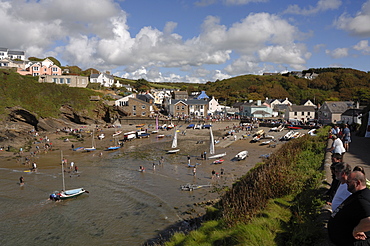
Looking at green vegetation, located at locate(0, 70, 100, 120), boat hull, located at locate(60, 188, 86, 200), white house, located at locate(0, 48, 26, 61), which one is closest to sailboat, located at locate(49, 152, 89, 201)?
boat hull, located at locate(60, 188, 86, 200)

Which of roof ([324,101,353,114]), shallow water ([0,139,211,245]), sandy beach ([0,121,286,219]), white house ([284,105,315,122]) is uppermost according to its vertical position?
roof ([324,101,353,114])

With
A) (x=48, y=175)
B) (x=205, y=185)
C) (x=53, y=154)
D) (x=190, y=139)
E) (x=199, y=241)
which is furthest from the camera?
(x=190, y=139)

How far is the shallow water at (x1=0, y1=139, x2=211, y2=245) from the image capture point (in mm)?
15086

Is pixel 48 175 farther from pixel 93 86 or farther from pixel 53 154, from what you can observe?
pixel 93 86

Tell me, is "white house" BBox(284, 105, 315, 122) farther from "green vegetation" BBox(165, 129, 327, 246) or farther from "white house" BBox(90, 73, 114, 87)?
"white house" BBox(90, 73, 114, 87)

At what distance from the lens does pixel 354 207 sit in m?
4.21

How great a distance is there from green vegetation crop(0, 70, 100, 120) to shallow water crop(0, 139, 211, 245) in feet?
95.7

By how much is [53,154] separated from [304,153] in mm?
34650

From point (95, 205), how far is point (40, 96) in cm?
5308

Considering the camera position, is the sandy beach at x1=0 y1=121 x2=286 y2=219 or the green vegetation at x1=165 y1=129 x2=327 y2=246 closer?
the green vegetation at x1=165 y1=129 x2=327 y2=246

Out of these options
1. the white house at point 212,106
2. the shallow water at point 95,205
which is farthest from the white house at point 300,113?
the shallow water at point 95,205

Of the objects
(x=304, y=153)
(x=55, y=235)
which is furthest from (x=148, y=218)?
(x=304, y=153)

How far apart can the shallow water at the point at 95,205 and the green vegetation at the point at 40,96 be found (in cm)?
2916

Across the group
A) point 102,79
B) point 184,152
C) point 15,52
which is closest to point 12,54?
point 15,52
